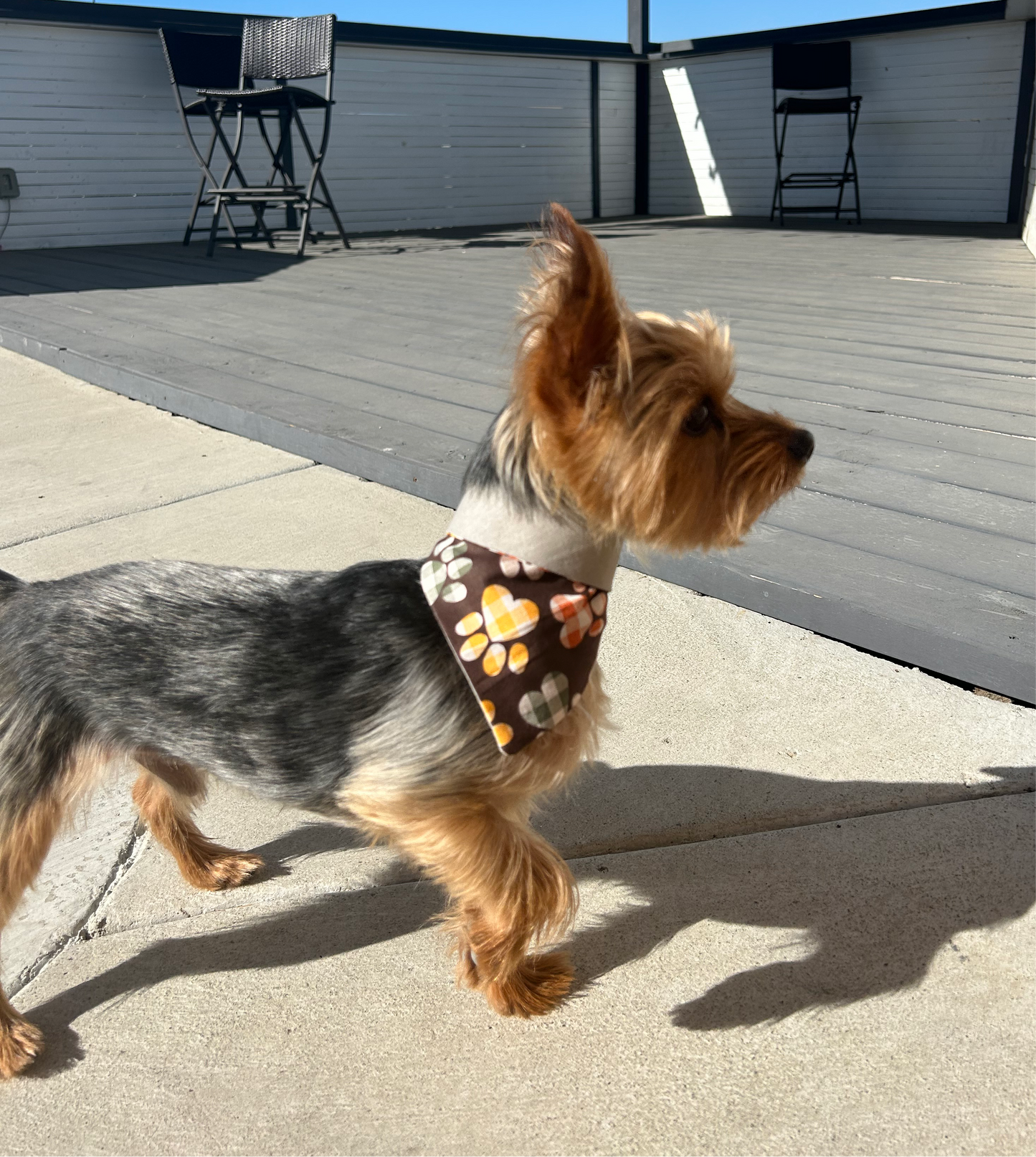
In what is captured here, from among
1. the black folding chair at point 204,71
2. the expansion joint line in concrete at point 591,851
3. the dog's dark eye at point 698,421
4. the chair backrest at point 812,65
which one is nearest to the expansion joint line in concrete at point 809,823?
the expansion joint line in concrete at point 591,851

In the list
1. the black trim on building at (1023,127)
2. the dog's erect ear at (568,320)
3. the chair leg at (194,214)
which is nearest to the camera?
the dog's erect ear at (568,320)

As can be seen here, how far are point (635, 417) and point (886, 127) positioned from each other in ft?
52.6

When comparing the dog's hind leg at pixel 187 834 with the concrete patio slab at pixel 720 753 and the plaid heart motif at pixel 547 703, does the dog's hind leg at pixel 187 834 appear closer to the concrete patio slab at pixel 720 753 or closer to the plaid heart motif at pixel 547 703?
the concrete patio slab at pixel 720 753

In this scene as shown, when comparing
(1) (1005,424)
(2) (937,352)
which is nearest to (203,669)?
(1) (1005,424)

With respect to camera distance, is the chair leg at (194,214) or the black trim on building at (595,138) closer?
Answer: the chair leg at (194,214)

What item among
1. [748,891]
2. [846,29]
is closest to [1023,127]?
[846,29]

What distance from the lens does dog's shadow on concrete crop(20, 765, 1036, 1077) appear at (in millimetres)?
2092

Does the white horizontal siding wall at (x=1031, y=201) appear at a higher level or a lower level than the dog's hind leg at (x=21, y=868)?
higher

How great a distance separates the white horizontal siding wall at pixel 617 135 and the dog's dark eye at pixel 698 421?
57.9 feet

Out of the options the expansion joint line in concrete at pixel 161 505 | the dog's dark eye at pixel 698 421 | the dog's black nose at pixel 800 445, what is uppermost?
the dog's dark eye at pixel 698 421

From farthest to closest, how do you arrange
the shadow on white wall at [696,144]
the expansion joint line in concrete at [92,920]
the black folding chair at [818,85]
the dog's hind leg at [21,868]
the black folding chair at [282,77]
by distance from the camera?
the shadow on white wall at [696,144] → the black folding chair at [818,85] → the black folding chair at [282,77] → the expansion joint line in concrete at [92,920] → the dog's hind leg at [21,868]

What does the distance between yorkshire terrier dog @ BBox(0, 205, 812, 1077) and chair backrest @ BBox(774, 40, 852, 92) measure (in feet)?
50.0

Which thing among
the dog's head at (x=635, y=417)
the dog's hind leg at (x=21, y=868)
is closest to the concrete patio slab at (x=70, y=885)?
the dog's hind leg at (x=21, y=868)

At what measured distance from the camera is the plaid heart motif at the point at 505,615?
185 centimetres
